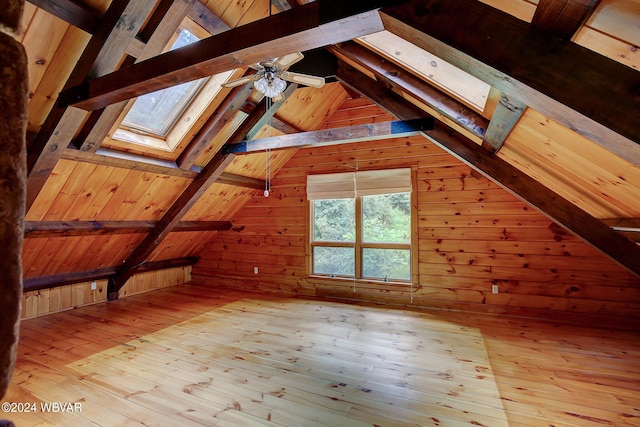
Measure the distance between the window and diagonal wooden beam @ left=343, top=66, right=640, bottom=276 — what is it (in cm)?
159

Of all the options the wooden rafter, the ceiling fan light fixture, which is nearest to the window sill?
the ceiling fan light fixture

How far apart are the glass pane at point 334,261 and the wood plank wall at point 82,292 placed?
2.90m

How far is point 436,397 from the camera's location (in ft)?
7.44

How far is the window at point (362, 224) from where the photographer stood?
15.3 feet

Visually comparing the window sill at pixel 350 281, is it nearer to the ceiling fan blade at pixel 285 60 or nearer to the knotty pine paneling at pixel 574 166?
the knotty pine paneling at pixel 574 166

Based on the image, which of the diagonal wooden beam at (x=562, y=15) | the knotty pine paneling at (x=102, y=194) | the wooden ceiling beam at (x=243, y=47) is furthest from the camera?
the knotty pine paneling at (x=102, y=194)

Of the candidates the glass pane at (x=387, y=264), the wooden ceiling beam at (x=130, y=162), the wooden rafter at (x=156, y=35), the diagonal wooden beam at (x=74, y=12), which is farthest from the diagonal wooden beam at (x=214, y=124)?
the glass pane at (x=387, y=264)

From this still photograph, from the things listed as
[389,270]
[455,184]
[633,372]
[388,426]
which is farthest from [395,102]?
[633,372]

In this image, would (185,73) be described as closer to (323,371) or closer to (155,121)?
(155,121)

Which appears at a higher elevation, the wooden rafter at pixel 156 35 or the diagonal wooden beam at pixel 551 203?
the wooden rafter at pixel 156 35

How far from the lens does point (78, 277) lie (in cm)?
439

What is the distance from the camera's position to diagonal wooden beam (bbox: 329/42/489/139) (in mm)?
2346

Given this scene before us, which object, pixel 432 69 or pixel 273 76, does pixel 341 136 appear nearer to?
pixel 273 76

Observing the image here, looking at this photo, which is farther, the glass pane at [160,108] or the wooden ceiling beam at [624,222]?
the glass pane at [160,108]
